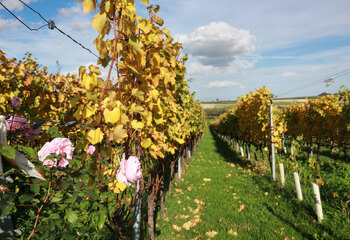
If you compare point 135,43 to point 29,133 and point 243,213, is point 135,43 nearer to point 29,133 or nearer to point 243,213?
point 29,133

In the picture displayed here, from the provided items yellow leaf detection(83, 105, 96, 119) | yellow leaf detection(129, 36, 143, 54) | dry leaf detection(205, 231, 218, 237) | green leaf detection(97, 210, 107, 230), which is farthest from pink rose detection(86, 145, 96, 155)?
dry leaf detection(205, 231, 218, 237)

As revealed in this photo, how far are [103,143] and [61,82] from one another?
5.10 metres

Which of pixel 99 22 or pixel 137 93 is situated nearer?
pixel 99 22

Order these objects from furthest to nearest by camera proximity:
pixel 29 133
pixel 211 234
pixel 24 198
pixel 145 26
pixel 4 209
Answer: pixel 211 234 < pixel 145 26 < pixel 29 133 < pixel 24 198 < pixel 4 209

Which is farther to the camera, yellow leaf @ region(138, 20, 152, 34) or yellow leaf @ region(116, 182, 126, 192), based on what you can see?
yellow leaf @ region(138, 20, 152, 34)

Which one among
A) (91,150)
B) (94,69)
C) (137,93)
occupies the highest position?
(94,69)

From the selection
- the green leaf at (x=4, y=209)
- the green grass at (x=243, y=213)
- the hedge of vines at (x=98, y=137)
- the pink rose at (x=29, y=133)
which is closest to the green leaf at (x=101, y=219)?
the hedge of vines at (x=98, y=137)

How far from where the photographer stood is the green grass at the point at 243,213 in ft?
12.5

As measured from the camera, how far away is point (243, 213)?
4.67 m

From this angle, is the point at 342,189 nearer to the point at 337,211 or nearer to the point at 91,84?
the point at 337,211

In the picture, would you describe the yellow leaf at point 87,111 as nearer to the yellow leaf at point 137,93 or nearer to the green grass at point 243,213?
the yellow leaf at point 137,93

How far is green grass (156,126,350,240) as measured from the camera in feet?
12.5

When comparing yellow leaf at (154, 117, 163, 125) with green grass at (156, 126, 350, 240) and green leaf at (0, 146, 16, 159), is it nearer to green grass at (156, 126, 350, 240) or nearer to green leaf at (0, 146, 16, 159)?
green leaf at (0, 146, 16, 159)

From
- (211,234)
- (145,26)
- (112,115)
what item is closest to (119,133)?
(112,115)
